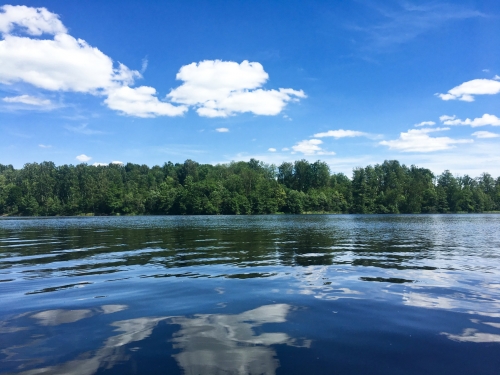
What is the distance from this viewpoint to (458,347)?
23.5ft

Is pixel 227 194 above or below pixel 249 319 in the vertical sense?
above

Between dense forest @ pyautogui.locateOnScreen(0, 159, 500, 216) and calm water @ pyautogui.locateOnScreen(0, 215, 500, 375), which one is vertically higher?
dense forest @ pyautogui.locateOnScreen(0, 159, 500, 216)

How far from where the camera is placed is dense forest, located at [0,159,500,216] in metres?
154

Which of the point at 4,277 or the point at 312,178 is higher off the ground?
the point at 312,178

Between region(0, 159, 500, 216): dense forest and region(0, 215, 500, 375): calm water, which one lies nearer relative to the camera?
region(0, 215, 500, 375): calm water

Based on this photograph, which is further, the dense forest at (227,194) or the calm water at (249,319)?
the dense forest at (227,194)

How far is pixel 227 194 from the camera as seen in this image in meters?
156

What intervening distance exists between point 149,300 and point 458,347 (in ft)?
27.6

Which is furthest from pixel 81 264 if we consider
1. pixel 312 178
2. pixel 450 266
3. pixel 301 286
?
pixel 312 178

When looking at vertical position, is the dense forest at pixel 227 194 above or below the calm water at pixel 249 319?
above

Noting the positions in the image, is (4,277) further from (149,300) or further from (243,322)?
(243,322)

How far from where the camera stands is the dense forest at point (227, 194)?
506 feet

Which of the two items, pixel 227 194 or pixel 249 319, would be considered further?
pixel 227 194

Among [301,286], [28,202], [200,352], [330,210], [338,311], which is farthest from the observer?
[330,210]
